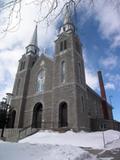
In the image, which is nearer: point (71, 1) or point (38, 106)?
point (71, 1)

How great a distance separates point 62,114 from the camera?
1878cm

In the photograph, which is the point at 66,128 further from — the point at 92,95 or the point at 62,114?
the point at 92,95

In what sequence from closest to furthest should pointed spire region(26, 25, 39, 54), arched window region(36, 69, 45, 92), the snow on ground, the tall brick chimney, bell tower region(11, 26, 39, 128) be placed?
the snow on ground → bell tower region(11, 26, 39, 128) → arched window region(36, 69, 45, 92) → pointed spire region(26, 25, 39, 54) → the tall brick chimney

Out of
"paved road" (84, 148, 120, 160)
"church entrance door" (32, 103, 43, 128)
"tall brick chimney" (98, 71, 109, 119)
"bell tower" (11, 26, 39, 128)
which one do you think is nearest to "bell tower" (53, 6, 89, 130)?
"church entrance door" (32, 103, 43, 128)

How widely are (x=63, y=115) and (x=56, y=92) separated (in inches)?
131

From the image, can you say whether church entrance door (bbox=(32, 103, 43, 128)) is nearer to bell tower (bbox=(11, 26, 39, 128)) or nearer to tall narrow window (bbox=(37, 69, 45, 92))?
bell tower (bbox=(11, 26, 39, 128))

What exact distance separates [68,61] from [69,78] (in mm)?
3086

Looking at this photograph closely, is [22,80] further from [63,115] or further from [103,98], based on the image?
[103,98]

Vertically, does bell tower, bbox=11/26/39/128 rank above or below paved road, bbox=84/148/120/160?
above

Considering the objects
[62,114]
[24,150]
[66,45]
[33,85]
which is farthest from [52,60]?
[24,150]

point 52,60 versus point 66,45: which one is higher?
point 66,45

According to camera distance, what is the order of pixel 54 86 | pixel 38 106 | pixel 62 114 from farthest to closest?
pixel 38 106, pixel 54 86, pixel 62 114

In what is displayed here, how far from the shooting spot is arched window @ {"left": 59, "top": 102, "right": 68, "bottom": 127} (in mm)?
17980

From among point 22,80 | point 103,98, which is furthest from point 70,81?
point 103,98
